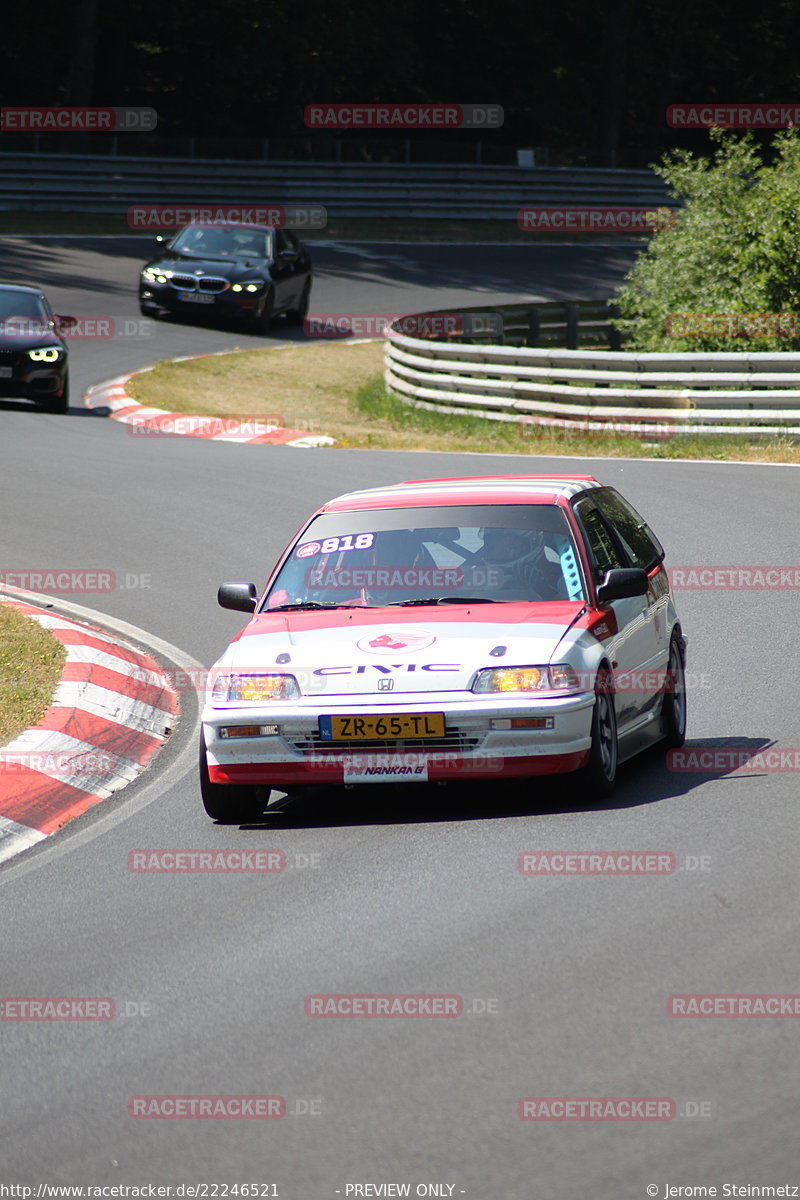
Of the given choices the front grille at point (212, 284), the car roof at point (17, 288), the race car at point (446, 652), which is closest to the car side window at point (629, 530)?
the race car at point (446, 652)

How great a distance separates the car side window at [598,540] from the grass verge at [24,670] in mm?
3206

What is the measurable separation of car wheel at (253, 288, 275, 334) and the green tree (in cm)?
691

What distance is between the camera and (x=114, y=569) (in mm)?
14469

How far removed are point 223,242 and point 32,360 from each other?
937 cm

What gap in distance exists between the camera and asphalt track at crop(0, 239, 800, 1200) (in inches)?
176

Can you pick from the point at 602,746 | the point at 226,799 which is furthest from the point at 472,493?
the point at 226,799

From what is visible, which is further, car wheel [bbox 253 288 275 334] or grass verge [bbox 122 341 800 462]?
car wheel [bbox 253 288 275 334]

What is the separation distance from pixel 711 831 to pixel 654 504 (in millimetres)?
9581

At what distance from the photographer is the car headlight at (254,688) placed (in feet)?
26.0

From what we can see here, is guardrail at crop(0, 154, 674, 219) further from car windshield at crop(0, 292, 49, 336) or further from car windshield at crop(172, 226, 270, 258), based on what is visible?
car windshield at crop(0, 292, 49, 336)

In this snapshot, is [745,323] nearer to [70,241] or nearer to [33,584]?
[33,584]

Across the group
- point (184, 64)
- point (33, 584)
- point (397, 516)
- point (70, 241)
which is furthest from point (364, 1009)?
point (184, 64)

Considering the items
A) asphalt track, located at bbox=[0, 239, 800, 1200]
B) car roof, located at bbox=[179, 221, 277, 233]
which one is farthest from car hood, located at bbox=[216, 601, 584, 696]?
car roof, located at bbox=[179, 221, 277, 233]

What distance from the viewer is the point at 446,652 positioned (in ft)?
25.8
